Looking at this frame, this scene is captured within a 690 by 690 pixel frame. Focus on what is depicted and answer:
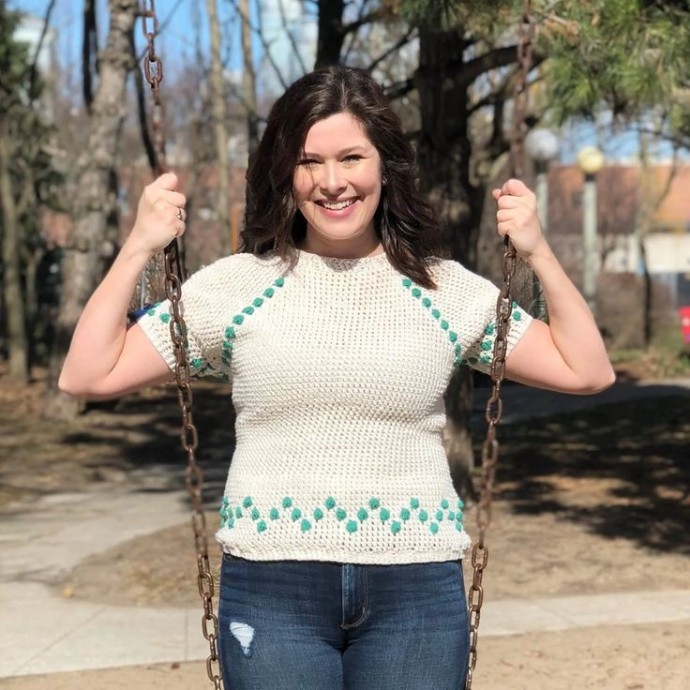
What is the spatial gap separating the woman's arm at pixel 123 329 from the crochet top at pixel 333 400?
5cm

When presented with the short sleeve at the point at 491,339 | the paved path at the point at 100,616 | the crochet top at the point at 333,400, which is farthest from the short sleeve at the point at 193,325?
the paved path at the point at 100,616

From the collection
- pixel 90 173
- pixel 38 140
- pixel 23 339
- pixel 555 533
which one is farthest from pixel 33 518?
pixel 38 140

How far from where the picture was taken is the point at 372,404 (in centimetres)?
227

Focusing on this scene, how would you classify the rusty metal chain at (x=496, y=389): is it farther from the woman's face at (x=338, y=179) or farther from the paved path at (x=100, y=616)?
the paved path at (x=100, y=616)

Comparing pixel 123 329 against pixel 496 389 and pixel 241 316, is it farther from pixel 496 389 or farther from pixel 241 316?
pixel 496 389

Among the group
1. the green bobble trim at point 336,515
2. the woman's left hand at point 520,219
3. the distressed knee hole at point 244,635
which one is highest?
the woman's left hand at point 520,219

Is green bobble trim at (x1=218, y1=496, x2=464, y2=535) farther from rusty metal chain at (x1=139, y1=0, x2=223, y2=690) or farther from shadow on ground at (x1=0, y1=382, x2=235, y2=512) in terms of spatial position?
shadow on ground at (x1=0, y1=382, x2=235, y2=512)

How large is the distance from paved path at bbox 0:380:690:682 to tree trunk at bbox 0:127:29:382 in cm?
1098

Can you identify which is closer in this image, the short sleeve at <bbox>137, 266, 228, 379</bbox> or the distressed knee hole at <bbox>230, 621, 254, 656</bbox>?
the distressed knee hole at <bbox>230, 621, 254, 656</bbox>

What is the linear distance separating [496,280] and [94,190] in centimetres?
931

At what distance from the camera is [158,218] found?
96.6 inches

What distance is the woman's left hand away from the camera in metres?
2.50

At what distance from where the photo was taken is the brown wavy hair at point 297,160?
238 centimetres

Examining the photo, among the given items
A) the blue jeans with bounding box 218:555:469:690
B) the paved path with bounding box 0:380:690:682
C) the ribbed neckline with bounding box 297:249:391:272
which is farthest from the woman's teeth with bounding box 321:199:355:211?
the paved path with bounding box 0:380:690:682
